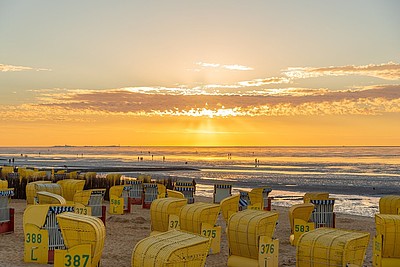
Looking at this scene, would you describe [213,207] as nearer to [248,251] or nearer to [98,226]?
[248,251]

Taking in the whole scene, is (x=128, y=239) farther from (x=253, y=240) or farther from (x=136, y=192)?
(x=136, y=192)

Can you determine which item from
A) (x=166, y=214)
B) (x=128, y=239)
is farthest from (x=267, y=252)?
(x=128, y=239)

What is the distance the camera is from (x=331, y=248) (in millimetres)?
11953

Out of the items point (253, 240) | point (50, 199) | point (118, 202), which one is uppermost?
point (50, 199)

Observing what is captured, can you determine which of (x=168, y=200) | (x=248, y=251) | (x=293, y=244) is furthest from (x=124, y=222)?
(x=248, y=251)

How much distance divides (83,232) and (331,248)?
18.5 feet

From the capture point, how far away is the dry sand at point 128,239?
16.2m

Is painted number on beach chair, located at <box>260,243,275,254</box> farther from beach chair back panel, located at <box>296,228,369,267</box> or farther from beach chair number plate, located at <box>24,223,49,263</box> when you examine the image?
beach chair number plate, located at <box>24,223,49,263</box>

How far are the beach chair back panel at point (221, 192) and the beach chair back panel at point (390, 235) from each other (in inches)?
673

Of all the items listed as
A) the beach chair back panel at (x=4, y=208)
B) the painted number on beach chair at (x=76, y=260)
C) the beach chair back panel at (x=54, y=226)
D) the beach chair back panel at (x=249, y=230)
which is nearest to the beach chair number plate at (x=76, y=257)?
the painted number on beach chair at (x=76, y=260)

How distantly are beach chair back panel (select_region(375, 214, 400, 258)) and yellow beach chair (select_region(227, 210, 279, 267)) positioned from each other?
282 cm

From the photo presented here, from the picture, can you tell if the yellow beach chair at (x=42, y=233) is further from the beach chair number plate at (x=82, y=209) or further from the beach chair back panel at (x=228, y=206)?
the beach chair back panel at (x=228, y=206)

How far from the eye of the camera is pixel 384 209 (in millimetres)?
22359

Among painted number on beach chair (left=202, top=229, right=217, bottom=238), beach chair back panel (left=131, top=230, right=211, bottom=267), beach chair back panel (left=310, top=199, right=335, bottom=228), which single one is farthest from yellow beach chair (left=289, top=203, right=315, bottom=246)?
beach chair back panel (left=131, top=230, right=211, bottom=267)
